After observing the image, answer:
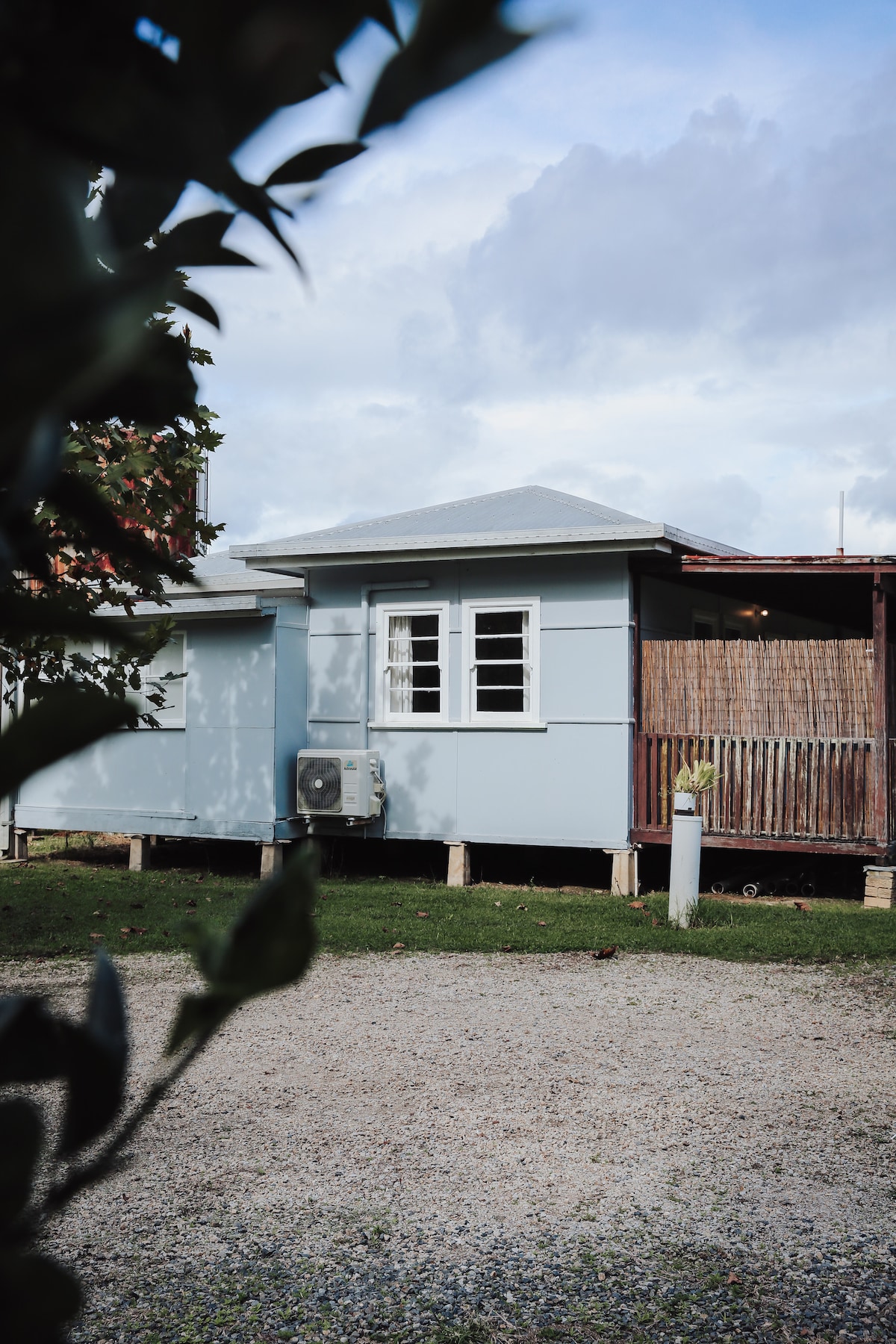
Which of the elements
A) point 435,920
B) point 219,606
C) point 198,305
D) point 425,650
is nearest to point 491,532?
point 425,650

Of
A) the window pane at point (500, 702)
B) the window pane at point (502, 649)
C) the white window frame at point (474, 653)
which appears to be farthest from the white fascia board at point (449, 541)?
the window pane at point (500, 702)

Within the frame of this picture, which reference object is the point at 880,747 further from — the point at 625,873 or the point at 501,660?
the point at 501,660

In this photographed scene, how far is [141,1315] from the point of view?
10.2 ft

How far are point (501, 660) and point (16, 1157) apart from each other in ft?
36.2

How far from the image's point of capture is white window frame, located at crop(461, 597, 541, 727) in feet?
36.8

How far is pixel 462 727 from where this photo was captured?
11344mm

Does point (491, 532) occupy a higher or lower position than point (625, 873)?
higher

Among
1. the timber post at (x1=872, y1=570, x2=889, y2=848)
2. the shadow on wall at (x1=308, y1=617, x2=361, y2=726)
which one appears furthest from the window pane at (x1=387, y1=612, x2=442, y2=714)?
the timber post at (x1=872, y1=570, x2=889, y2=848)

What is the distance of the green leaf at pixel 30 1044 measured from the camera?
450 millimetres

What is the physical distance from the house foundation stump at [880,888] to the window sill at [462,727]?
3231mm

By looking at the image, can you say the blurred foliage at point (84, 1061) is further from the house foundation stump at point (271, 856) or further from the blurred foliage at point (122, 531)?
the house foundation stump at point (271, 856)

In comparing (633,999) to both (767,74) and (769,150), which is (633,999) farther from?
(769,150)

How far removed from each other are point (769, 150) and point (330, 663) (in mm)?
11521

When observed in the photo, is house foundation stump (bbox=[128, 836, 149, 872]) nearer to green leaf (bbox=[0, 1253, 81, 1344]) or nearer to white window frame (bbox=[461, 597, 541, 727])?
white window frame (bbox=[461, 597, 541, 727])
